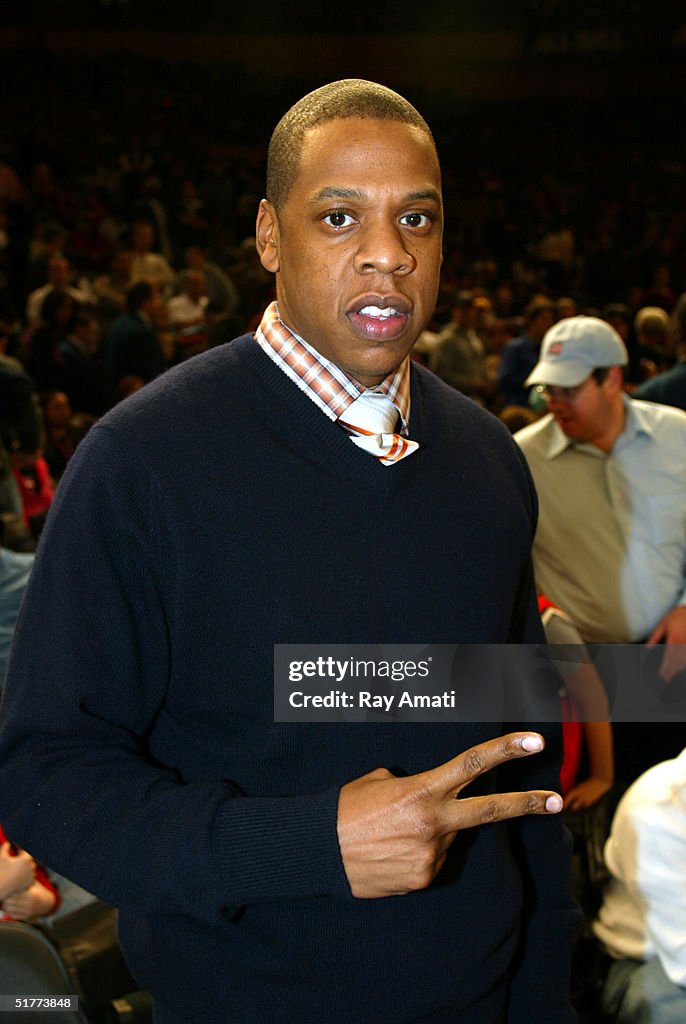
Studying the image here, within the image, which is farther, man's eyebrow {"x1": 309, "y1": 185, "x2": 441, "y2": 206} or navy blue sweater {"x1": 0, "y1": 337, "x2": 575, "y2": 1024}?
man's eyebrow {"x1": 309, "y1": 185, "x2": 441, "y2": 206}

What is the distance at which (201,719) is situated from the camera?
101cm

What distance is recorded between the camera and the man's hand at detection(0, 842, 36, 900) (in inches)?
74.4

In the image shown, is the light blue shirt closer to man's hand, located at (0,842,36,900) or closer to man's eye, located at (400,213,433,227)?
man's hand, located at (0,842,36,900)

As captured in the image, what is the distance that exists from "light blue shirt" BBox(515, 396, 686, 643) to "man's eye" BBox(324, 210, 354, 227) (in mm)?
1813

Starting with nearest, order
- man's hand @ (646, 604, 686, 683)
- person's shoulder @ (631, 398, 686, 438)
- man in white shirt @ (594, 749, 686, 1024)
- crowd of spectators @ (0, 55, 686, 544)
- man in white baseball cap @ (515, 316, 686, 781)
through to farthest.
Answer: man in white shirt @ (594, 749, 686, 1024) → man's hand @ (646, 604, 686, 683) → man in white baseball cap @ (515, 316, 686, 781) → person's shoulder @ (631, 398, 686, 438) → crowd of spectators @ (0, 55, 686, 544)

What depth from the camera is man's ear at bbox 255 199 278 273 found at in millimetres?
1131

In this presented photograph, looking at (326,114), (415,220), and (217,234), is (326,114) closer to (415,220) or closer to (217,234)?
(415,220)

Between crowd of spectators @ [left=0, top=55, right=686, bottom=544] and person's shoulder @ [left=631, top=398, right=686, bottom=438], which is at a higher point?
crowd of spectators @ [left=0, top=55, right=686, bottom=544]

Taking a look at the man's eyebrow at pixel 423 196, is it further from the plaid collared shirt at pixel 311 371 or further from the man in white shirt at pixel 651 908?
the man in white shirt at pixel 651 908

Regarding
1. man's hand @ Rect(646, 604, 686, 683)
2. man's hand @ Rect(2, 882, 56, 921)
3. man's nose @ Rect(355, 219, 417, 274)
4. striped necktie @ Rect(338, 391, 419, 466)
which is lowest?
man's hand @ Rect(2, 882, 56, 921)

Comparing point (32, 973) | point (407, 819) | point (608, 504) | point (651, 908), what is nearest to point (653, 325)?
point (608, 504)

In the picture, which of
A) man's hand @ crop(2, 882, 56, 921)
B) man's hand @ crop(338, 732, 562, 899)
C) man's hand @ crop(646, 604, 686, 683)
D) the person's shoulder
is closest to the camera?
man's hand @ crop(338, 732, 562, 899)

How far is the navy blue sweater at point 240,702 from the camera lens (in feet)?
2.98

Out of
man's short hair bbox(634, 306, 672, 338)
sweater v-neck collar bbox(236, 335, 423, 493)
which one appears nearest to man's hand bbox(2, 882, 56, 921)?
sweater v-neck collar bbox(236, 335, 423, 493)
